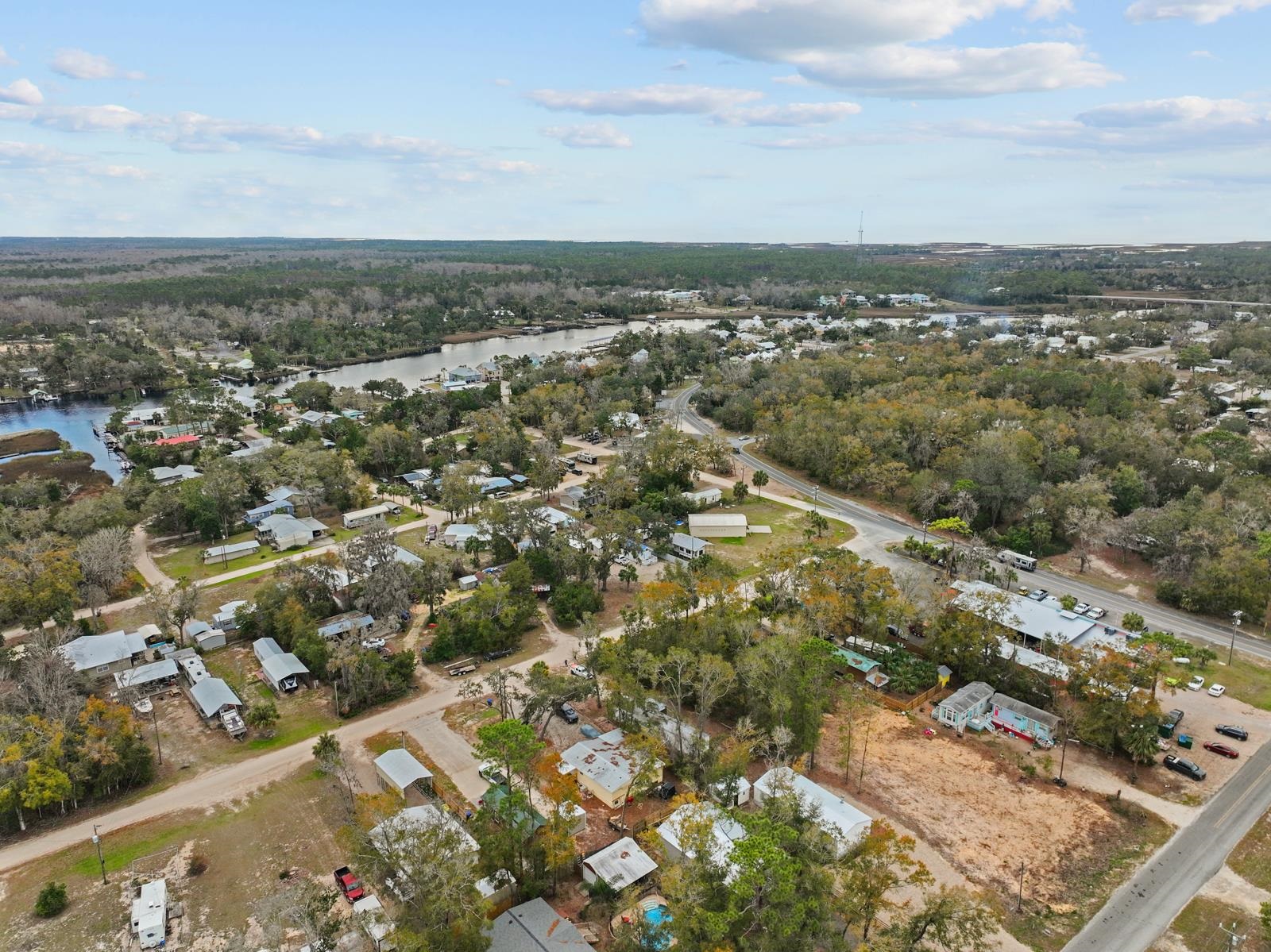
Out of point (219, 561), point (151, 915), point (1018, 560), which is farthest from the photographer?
point (219, 561)

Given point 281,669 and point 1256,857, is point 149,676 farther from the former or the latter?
point 1256,857

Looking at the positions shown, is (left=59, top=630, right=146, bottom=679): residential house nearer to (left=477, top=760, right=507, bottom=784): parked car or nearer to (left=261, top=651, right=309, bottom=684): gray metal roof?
(left=261, top=651, right=309, bottom=684): gray metal roof

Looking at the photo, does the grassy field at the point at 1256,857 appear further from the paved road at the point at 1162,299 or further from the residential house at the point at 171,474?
the paved road at the point at 1162,299

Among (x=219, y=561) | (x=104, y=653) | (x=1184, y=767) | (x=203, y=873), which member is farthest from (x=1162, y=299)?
(x=203, y=873)

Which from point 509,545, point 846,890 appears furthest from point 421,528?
point 846,890

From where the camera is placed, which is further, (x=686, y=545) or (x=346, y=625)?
(x=686, y=545)

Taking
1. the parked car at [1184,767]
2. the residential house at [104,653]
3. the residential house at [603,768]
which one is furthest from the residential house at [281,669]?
the parked car at [1184,767]

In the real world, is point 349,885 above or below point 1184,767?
below
